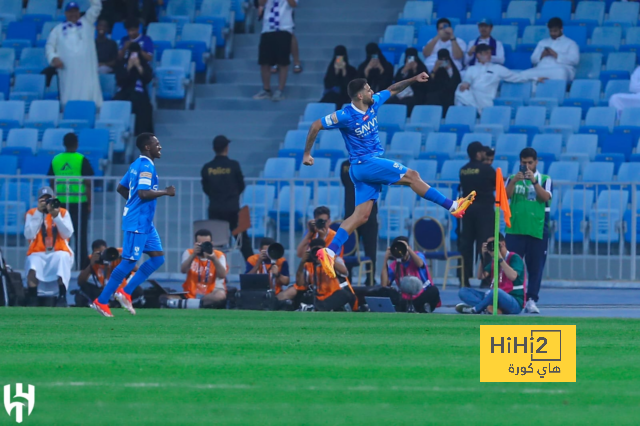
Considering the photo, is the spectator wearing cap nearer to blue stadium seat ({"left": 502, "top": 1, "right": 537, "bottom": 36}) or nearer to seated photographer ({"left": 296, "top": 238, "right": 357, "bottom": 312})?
seated photographer ({"left": 296, "top": 238, "right": 357, "bottom": 312})

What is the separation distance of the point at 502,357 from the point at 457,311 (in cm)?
670

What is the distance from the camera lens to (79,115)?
20.8 metres

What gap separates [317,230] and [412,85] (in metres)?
6.49

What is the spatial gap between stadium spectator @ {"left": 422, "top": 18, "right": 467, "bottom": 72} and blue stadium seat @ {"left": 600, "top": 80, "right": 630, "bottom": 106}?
2.75 metres

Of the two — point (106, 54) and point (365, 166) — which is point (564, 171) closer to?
point (365, 166)

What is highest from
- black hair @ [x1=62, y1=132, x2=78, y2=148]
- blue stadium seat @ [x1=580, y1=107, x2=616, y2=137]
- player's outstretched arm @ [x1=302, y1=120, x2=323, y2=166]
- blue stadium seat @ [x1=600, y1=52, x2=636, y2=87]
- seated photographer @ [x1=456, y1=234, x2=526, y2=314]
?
blue stadium seat @ [x1=600, y1=52, x2=636, y2=87]

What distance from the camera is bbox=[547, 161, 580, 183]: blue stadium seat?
1797cm

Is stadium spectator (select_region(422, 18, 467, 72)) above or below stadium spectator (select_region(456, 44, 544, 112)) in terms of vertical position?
above

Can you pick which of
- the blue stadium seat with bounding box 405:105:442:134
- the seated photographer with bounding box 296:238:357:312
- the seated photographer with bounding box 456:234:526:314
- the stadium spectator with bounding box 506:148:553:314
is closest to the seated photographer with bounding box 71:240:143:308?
the seated photographer with bounding box 296:238:357:312

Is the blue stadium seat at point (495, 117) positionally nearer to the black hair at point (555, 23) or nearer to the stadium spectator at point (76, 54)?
the black hair at point (555, 23)

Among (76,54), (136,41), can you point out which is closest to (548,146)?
(136,41)

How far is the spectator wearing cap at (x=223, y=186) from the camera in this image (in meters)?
17.1

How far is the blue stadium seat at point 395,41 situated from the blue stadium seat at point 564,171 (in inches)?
181

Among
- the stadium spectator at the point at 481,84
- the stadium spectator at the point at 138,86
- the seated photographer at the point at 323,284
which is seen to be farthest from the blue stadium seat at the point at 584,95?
the stadium spectator at the point at 138,86
